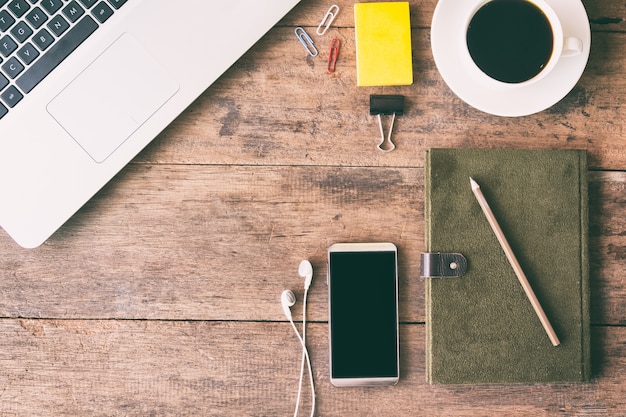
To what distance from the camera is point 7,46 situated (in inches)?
26.4

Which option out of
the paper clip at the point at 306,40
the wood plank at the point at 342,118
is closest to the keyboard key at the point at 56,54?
the wood plank at the point at 342,118

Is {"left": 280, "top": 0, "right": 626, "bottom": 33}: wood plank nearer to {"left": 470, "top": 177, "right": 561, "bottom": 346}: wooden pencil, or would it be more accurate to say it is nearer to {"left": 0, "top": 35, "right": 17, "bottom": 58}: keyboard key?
{"left": 470, "top": 177, "right": 561, "bottom": 346}: wooden pencil

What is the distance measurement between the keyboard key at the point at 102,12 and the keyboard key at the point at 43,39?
0.06m

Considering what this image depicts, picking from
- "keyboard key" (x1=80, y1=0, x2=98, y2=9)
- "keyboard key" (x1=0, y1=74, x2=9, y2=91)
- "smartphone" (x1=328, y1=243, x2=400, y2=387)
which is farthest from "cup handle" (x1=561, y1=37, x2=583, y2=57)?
"keyboard key" (x1=0, y1=74, x2=9, y2=91)

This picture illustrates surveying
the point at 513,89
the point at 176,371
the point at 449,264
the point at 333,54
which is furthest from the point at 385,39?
the point at 176,371

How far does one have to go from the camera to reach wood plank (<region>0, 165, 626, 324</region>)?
79 centimetres

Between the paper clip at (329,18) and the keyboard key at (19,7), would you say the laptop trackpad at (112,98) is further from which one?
the paper clip at (329,18)

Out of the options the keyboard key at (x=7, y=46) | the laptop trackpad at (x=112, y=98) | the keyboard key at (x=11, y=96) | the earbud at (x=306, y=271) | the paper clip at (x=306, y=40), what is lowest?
the earbud at (x=306, y=271)

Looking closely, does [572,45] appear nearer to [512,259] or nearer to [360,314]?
[512,259]

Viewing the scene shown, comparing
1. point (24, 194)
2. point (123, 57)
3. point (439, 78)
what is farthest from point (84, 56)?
point (439, 78)

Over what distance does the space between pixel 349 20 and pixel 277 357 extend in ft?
1.62

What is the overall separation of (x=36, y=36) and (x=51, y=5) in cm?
4

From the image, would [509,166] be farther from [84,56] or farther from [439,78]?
[84,56]

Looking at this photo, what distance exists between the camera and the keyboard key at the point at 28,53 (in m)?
0.67
